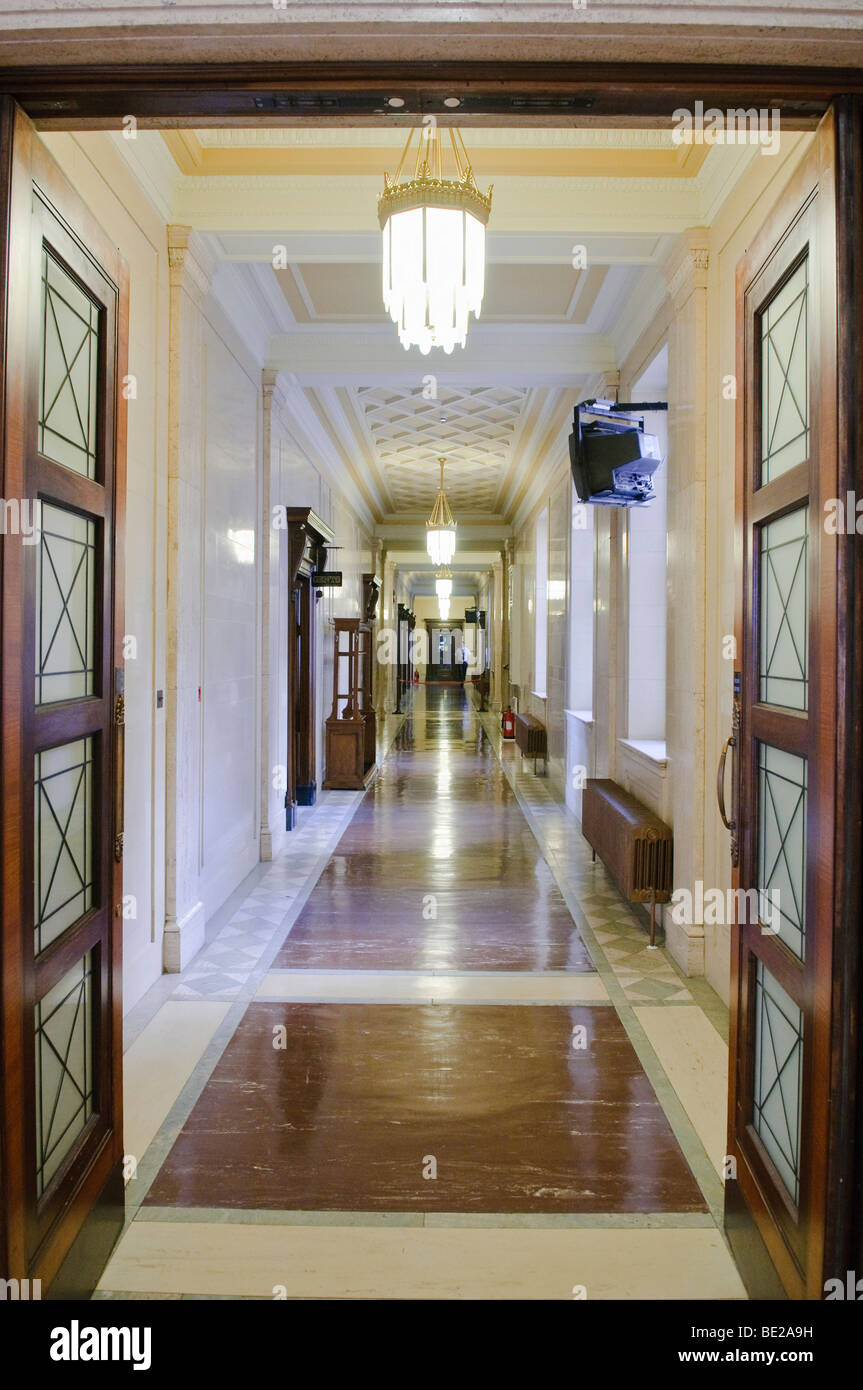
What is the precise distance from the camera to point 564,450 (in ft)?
29.6

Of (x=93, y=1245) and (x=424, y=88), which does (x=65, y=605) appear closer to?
(x=424, y=88)

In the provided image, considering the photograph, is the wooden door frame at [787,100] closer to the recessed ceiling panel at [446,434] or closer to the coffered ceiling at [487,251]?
the coffered ceiling at [487,251]

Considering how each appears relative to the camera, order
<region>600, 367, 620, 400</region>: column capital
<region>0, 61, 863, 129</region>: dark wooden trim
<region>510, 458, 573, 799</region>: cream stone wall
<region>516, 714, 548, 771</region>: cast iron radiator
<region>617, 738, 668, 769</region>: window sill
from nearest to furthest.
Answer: <region>0, 61, 863, 129</region>: dark wooden trim < <region>617, 738, 668, 769</region>: window sill < <region>600, 367, 620, 400</region>: column capital < <region>510, 458, 573, 799</region>: cream stone wall < <region>516, 714, 548, 771</region>: cast iron radiator

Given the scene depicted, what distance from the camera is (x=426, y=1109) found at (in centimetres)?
304

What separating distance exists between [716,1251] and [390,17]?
2.98 meters

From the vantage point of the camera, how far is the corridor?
2.26 metres

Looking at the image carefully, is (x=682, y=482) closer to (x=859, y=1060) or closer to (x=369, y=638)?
(x=859, y=1060)

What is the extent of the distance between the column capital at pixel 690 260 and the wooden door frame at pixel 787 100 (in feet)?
9.38

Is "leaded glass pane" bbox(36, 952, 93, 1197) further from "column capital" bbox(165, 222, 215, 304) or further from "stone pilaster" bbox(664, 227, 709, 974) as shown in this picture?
"column capital" bbox(165, 222, 215, 304)

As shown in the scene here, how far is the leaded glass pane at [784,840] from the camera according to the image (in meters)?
1.97

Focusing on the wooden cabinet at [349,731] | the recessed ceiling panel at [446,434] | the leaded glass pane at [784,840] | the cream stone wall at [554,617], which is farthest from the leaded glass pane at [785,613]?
the wooden cabinet at [349,731]

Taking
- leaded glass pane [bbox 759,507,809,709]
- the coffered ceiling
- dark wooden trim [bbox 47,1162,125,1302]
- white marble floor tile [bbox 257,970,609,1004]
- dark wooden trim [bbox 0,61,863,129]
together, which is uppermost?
the coffered ceiling

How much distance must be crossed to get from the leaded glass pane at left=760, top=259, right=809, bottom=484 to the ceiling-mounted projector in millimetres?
2715

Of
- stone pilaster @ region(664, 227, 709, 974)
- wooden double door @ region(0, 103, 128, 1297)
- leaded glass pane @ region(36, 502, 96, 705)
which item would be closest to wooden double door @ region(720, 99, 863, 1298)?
wooden double door @ region(0, 103, 128, 1297)
